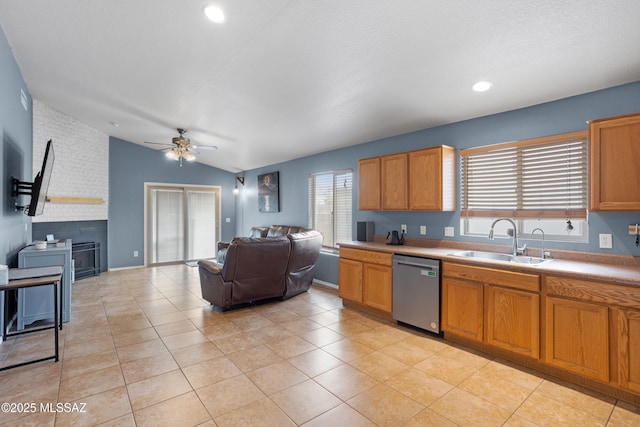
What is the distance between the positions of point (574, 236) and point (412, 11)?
2.57 m

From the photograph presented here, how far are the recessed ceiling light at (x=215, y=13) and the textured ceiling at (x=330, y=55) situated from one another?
6cm

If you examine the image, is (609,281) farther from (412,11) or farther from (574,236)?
(412,11)

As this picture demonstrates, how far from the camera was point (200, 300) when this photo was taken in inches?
186

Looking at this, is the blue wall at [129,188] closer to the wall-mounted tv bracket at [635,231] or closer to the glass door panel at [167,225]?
the glass door panel at [167,225]

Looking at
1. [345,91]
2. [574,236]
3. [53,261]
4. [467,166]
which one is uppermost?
[345,91]

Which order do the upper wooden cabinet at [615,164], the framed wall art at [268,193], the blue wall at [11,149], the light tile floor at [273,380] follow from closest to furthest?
the light tile floor at [273,380]
the upper wooden cabinet at [615,164]
the blue wall at [11,149]
the framed wall art at [268,193]

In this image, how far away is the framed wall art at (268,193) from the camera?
7112 mm

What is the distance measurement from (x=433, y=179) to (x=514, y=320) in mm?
1679

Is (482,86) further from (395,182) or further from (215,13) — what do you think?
(215,13)

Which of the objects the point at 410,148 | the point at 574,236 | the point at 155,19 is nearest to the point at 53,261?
the point at 155,19

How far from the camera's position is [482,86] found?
9.48 ft

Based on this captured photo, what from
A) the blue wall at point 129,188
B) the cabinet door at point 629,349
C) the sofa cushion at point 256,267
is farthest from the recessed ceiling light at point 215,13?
the blue wall at point 129,188

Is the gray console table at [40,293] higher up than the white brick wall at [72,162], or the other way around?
the white brick wall at [72,162]

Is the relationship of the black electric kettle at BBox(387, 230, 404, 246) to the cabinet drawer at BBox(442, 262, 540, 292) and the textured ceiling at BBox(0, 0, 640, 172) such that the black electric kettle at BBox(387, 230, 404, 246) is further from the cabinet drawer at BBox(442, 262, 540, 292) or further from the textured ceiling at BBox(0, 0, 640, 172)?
the textured ceiling at BBox(0, 0, 640, 172)
